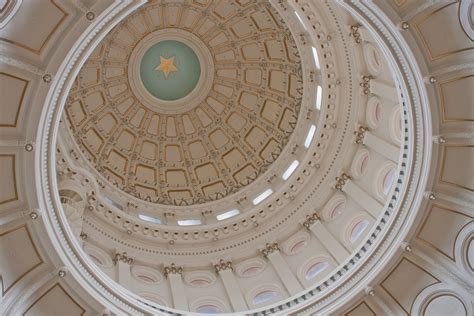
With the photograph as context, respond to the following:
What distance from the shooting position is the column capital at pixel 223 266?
2656 centimetres

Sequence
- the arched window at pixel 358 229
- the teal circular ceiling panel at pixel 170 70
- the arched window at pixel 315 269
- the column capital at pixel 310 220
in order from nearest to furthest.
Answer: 1. the arched window at pixel 358 229
2. the arched window at pixel 315 269
3. the column capital at pixel 310 220
4. the teal circular ceiling panel at pixel 170 70

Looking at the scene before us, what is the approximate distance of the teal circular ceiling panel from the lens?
34.6 metres

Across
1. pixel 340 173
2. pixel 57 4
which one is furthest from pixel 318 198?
pixel 57 4

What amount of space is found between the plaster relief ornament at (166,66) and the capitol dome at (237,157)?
122 mm

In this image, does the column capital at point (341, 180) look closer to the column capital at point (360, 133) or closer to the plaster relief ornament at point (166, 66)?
the column capital at point (360, 133)

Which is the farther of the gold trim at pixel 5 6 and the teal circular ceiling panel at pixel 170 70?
the teal circular ceiling panel at pixel 170 70

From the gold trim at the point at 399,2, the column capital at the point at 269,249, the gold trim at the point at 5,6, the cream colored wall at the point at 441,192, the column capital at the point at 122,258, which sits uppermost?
the column capital at the point at 122,258

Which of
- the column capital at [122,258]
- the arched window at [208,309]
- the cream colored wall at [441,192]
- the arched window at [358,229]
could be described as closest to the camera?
Answer: the cream colored wall at [441,192]

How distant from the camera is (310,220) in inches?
1074

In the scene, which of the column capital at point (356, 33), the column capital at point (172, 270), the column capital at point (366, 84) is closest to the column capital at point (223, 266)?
the column capital at point (172, 270)

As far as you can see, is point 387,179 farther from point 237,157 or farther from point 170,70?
point 170,70

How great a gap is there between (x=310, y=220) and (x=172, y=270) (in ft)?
25.6

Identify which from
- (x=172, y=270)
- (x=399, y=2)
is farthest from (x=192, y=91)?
(x=399, y=2)

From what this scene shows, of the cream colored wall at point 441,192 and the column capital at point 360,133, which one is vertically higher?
the column capital at point 360,133
